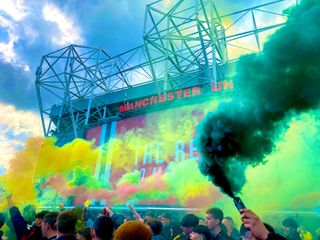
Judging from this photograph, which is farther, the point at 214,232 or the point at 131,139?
the point at 131,139

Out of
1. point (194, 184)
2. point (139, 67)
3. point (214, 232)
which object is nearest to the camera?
point (214, 232)

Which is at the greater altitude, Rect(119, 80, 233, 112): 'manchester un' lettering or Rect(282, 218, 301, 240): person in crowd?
Rect(119, 80, 233, 112): 'manchester un' lettering

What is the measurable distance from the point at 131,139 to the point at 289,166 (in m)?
8.92

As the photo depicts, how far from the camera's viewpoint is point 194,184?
38.4 ft

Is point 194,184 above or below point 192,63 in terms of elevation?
below

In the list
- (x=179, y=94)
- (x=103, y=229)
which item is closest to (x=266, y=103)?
(x=103, y=229)

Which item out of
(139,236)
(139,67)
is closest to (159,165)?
(139,67)

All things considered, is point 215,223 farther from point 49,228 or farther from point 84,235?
point 49,228

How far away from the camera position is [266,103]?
135 inches

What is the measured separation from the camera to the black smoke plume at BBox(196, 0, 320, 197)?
10.5 ft

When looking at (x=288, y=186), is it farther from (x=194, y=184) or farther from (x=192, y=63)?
(x=192, y=63)

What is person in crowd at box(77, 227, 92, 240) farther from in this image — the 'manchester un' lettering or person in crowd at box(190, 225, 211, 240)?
the 'manchester un' lettering

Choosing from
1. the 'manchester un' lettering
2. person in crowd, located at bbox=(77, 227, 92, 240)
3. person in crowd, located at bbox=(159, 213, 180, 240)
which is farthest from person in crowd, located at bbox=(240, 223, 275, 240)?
the 'manchester un' lettering

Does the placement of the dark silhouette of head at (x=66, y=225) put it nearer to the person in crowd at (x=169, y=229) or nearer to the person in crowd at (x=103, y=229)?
the person in crowd at (x=103, y=229)
